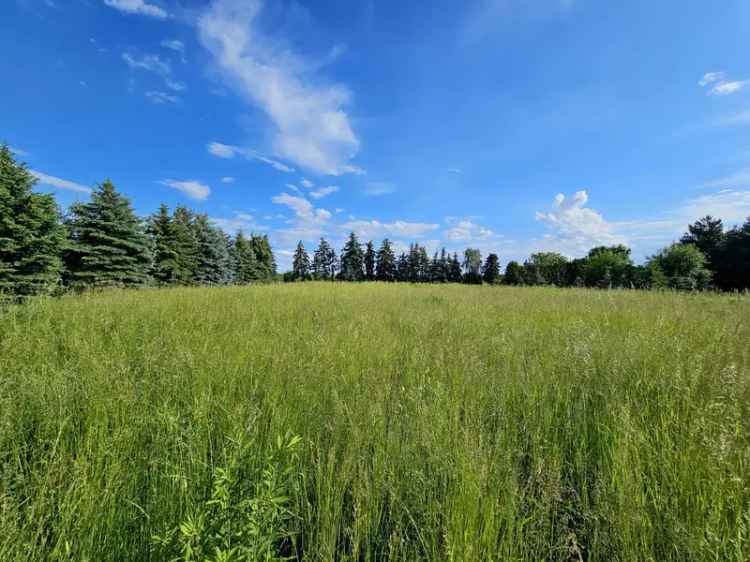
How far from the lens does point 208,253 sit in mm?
27172

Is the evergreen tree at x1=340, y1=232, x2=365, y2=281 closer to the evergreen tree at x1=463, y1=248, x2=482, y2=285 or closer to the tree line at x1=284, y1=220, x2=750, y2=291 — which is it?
the tree line at x1=284, y1=220, x2=750, y2=291

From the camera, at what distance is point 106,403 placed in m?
1.85

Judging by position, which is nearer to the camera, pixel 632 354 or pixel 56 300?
pixel 632 354

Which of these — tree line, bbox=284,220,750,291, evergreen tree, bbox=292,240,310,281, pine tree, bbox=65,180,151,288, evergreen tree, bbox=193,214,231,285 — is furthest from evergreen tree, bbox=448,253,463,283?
pine tree, bbox=65,180,151,288

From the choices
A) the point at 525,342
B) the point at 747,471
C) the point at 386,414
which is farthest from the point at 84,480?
the point at 525,342

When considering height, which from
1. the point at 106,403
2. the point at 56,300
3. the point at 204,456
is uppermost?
the point at 56,300

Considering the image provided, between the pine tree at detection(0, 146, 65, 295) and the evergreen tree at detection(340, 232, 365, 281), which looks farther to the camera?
the evergreen tree at detection(340, 232, 365, 281)

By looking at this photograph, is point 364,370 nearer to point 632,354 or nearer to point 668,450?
point 668,450

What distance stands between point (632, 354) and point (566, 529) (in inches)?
87.2

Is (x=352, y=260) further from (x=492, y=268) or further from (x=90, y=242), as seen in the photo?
(x=90, y=242)

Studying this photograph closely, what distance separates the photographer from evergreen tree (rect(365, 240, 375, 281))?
57000mm

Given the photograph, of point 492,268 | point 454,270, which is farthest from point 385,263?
point 492,268

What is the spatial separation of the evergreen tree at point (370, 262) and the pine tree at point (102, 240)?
42015mm

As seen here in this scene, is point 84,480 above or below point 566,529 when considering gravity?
above
